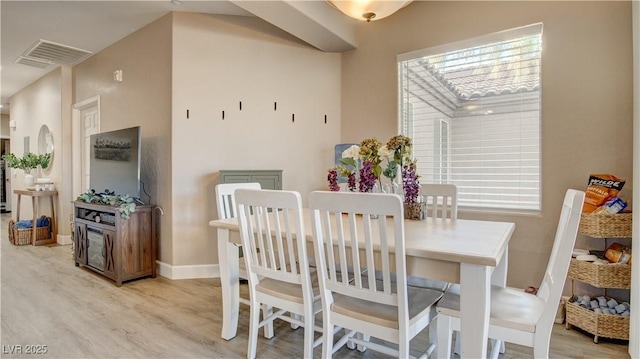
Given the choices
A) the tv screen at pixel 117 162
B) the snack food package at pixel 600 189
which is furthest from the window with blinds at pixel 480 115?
the tv screen at pixel 117 162

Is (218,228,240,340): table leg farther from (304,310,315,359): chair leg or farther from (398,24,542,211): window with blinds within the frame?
(398,24,542,211): window with blinds

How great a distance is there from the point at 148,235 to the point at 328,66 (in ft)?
8.58

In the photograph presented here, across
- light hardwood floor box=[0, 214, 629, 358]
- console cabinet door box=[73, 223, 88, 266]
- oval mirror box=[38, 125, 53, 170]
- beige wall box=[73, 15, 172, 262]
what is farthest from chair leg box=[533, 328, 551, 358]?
oval mirror box=[38, 125, 53, 170]

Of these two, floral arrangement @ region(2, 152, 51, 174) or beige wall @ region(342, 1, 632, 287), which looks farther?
floral arrangement @ region(2, 152, 51, 174)

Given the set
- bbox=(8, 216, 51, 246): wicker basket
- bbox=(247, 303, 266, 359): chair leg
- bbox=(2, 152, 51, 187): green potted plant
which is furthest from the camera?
bbox=(2, 152, 51, 187): green potted plant

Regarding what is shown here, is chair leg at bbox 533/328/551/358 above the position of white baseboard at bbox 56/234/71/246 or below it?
above

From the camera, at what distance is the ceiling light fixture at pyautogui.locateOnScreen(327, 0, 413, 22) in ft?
6.48

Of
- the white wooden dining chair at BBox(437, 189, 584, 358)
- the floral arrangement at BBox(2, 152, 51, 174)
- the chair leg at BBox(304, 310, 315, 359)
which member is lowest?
the chair leg at BBox(304, 310, 315, 359)

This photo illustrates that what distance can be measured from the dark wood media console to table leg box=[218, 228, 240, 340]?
5.52 ft

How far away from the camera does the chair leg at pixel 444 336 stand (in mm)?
1546

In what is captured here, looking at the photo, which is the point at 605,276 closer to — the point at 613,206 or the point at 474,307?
the point at 613,206

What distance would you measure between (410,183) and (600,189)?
1325 mm

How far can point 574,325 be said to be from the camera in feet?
7.69

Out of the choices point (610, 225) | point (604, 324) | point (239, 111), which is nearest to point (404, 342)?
point (604, 324)
